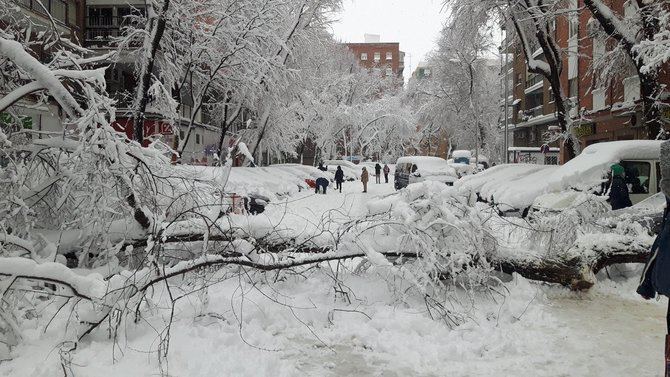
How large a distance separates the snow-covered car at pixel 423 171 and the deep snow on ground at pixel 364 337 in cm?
1774

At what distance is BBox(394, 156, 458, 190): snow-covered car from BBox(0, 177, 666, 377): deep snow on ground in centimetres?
1774

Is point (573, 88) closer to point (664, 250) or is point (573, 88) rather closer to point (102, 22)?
point (102, 22)

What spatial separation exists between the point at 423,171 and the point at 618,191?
15.9 meters

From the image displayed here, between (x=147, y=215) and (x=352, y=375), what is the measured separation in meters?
2.85

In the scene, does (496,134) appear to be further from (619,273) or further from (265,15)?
(619,273)

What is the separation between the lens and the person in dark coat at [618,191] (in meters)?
9.58

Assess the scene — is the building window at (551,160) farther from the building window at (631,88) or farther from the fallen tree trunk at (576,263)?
the fallen tree trunk at (576,263)

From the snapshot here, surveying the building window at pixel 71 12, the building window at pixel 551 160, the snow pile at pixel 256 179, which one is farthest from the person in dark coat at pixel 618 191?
the building window at pixel 71 12

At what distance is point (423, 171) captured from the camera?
25516 mm

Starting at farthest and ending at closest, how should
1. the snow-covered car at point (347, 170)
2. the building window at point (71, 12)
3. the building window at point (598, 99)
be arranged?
the snow-covered car at point (347, 170) → the building window at point (71, 12) → the building window at point (598, 99)

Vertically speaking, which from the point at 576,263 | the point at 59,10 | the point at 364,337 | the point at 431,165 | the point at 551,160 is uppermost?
the point at 59,10

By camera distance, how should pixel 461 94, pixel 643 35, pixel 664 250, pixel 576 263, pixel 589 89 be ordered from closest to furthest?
pixel 664 250 → pixel 576 263 → pixel 643 35 → pixel 589 89 → pixel 461 94

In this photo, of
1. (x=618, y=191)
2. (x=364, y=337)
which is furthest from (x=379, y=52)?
(x=364, y=337)

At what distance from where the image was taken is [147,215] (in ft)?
18.7
